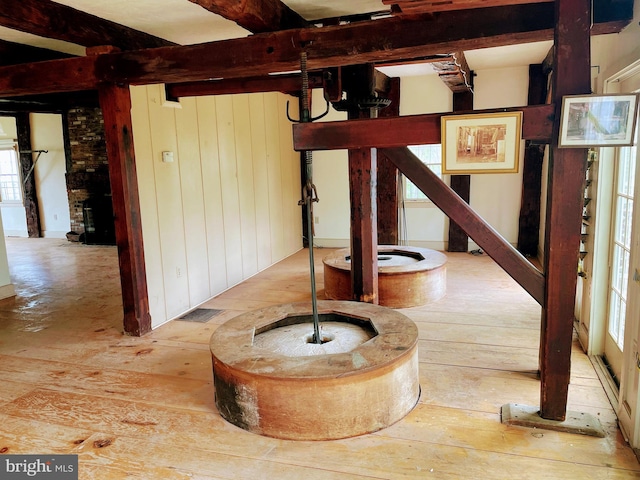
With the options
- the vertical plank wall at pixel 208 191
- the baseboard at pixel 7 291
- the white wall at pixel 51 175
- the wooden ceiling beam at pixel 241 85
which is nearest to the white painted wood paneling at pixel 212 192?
the vertical plank wall at pixel 208 191

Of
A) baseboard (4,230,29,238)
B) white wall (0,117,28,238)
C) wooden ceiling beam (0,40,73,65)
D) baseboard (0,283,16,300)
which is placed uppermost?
wooden ceiling beam (0,40,73,65)

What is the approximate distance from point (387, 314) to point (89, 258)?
242 inches

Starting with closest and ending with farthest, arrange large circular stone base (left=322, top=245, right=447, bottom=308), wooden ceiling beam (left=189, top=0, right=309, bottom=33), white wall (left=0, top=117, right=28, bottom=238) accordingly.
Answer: wooden ceiling beam (left=189, top=0, right=309, bottom=33)
large circular stone base (left=322, top=245, right=447, bottom=308)
white wall (left=0, top=117, right=28, bottom=238)

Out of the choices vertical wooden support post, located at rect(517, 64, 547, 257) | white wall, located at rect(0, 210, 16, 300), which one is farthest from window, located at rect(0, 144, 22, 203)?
vertical wooden support post, located at rect(517, 64, 547, 257)

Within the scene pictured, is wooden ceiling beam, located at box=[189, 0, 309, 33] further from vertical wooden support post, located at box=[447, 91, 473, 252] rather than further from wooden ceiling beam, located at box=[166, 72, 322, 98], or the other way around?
vertical wooden support post, located at box=[447, 91, 473, 252]

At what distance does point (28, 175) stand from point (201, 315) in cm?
731

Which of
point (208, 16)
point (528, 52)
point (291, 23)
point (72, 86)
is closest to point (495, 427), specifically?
point (291, 23)

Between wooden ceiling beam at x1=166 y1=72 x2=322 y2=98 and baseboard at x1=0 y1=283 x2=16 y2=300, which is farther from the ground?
wooden ceiling beam at x1=166 y1=72 x2=322 y2=98

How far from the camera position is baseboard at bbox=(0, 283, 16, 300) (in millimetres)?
5402

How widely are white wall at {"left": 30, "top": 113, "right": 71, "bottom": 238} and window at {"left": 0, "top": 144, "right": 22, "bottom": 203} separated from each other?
2.11 feet

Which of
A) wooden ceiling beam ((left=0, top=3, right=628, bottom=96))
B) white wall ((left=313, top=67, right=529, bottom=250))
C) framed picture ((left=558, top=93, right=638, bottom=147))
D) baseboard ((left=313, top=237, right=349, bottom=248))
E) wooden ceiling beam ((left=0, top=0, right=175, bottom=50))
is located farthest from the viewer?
baseboard ((left=313, top=237, right=349, bottom=248))

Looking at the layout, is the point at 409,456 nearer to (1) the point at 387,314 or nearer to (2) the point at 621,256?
(1) the point at 387,314

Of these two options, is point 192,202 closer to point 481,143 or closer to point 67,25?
point 67,25

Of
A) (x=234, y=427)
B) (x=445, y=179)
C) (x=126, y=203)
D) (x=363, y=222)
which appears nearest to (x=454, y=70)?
(x=363, y=222)
